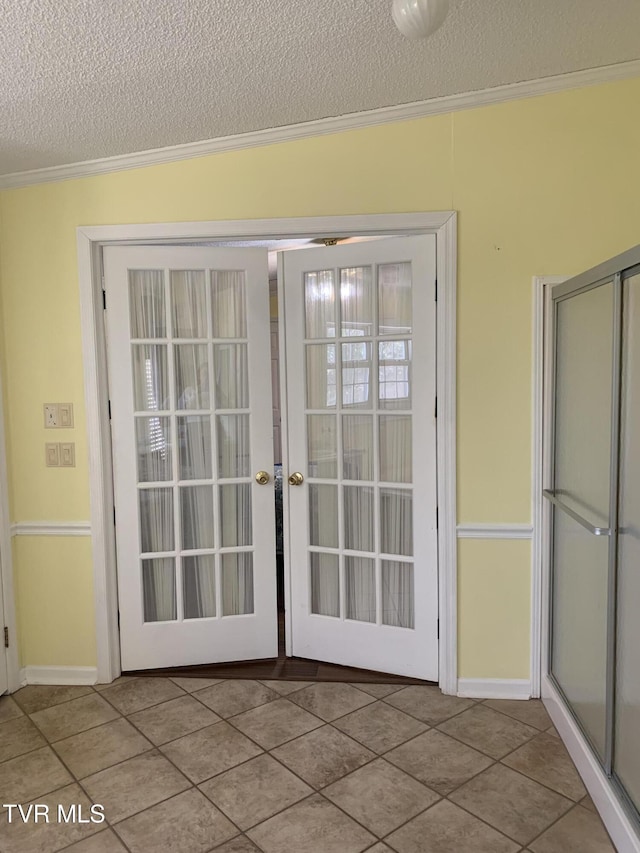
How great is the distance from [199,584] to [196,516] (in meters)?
0.35

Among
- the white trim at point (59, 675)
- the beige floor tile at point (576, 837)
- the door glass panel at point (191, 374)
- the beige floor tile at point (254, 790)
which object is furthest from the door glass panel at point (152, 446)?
the beige floor tile at point (576, 837)

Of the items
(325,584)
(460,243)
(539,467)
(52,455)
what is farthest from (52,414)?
(539,467)

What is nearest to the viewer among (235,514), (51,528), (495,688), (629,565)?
(629,565)

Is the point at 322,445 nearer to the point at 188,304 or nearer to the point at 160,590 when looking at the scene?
the point at 188,304

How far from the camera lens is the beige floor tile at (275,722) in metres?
2.49

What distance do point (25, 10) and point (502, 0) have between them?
55.1 inches

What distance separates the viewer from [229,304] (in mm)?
2994

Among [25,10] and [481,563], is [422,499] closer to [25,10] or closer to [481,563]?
[481,563]

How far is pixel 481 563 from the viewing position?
9.03ft

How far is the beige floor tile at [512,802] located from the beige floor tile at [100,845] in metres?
1.10

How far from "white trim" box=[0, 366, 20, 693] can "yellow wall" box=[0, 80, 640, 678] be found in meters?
0.06

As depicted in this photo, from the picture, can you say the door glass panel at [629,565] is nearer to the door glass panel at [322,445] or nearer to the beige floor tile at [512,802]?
the beige floor tile at [512,802]

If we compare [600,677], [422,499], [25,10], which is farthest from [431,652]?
[25,10]

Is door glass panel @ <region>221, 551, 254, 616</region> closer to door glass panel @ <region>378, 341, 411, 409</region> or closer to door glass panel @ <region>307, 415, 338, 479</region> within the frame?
door glass panel @ <region>307, 415, 338, 479</region>
